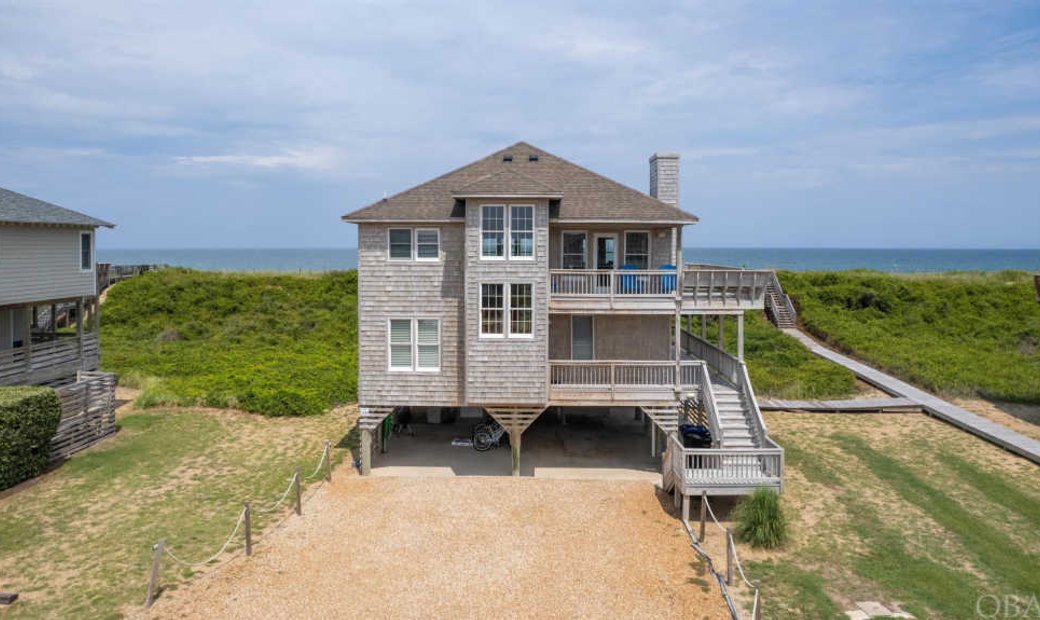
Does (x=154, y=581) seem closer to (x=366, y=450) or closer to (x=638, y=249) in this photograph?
(x=366, y=450)

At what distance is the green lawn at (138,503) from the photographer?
12438 millimetres

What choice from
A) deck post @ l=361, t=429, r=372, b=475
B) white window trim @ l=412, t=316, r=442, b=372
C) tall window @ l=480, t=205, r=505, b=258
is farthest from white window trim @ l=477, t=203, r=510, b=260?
deck post @ l=361, t=429, r=372, b=475

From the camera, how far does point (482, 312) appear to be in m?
18.5

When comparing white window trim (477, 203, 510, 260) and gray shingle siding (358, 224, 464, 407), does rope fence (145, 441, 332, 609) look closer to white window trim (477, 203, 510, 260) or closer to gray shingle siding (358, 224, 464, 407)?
gray shingle siding (358, 224, 464, 407)

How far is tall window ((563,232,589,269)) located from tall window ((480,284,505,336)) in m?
3.16

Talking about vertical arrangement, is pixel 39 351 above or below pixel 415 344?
below

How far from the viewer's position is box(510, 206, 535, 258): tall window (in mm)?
18234

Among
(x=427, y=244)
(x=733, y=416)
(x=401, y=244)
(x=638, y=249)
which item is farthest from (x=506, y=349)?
(x=733, y=416)

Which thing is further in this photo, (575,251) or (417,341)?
(575,251)

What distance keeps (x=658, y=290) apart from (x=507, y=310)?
15.0 ft

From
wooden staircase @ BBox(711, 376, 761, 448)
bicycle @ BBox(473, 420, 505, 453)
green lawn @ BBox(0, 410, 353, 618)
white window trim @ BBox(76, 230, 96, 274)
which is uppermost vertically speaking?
white window trim @ BBox(76, 230, 96, 274)

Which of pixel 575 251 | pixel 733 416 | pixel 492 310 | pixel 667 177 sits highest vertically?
pixel 667 177

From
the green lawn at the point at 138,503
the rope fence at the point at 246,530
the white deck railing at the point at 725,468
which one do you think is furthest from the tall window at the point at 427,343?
the white deck railing at the point at 725,468

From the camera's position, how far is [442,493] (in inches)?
698
